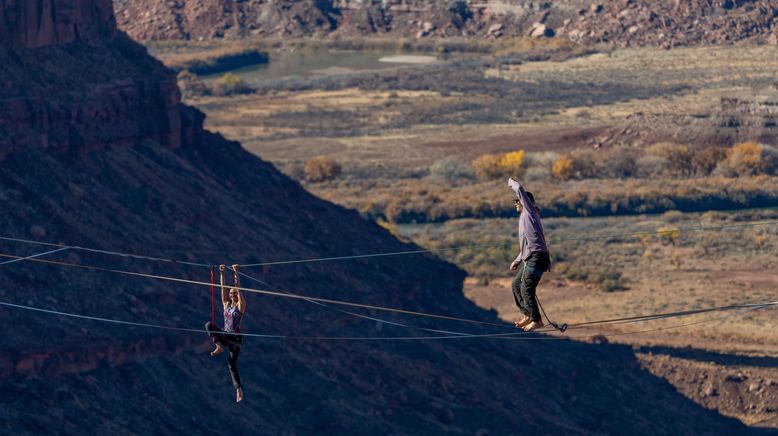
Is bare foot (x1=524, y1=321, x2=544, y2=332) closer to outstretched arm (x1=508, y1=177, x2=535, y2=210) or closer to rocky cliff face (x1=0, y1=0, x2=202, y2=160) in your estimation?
outstretched arm (x1=508, y1=177, x2=535, y2=210)

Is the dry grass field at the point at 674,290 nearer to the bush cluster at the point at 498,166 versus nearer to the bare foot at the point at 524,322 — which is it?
the bush cluster at the point at 498,166

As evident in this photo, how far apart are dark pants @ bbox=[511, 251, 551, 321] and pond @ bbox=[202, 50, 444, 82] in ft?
502

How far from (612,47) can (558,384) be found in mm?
137361

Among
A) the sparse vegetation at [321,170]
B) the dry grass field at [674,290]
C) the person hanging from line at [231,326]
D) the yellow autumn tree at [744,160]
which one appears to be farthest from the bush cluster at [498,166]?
the person hanging from line at [231,326]

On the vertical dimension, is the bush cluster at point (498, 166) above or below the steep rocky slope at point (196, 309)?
below

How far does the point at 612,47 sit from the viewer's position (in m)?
190

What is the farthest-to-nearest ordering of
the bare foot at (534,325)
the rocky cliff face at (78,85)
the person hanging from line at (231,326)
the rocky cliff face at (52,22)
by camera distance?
1. the rocky cliff face at (52,22)
2. the rocky cliff face at (78,85)
3. the person hanging from line at (231,326)
4. the bare foot at (534,325)

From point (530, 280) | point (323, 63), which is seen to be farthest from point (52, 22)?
point (323, 63)

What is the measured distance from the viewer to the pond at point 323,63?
182 meters

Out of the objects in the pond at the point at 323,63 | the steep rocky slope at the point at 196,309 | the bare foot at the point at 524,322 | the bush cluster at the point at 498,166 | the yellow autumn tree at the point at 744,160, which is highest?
the bare foot at the point at 524,322

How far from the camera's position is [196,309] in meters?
50.2

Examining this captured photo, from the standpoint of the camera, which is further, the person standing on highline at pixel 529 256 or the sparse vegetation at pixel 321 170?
the sparse vegetation at pixel 321 170

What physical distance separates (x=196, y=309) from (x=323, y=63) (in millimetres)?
139576

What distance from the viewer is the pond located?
182 metres
